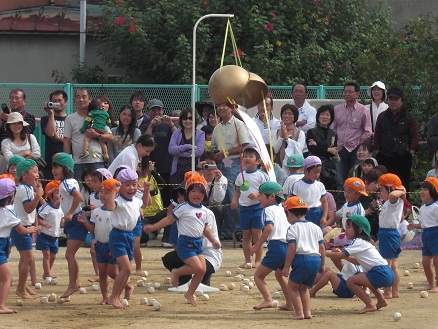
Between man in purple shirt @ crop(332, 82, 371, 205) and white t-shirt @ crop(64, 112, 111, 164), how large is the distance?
379 centimetres

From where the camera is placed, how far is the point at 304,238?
1123 centimetres

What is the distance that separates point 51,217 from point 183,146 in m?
3.66

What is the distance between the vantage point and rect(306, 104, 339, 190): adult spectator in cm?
1634

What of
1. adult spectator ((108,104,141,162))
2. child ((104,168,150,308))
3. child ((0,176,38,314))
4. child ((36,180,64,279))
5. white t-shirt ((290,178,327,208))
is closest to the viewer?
child ((0,176,38,314))

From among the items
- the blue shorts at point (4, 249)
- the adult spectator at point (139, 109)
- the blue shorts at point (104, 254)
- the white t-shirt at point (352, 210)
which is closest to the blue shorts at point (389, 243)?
the white t-shirt at point (352, 210)

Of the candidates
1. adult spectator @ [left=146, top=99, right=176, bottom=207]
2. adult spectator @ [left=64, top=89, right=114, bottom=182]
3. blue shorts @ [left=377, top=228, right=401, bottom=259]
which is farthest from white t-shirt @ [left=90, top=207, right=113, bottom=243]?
adult spectator @ [left=146, top=99, right=176, bottom=207]

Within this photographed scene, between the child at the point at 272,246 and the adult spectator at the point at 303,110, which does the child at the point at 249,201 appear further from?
the adult spectator at the point at 303,110

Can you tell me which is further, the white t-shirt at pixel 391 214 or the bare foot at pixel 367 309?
the white t-shirt at pixel 391 214

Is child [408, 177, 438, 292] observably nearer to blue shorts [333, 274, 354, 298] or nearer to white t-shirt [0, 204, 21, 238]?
blue shorts [333, 274, 354, 298]

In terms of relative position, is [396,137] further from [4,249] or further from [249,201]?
[4,249]

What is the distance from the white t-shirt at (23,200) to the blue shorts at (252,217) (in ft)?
10.2

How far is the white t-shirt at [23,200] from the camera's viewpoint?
12.7m

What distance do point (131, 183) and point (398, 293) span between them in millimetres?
3424

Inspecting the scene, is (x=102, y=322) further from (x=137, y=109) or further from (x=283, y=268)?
(x=137, y=109)
